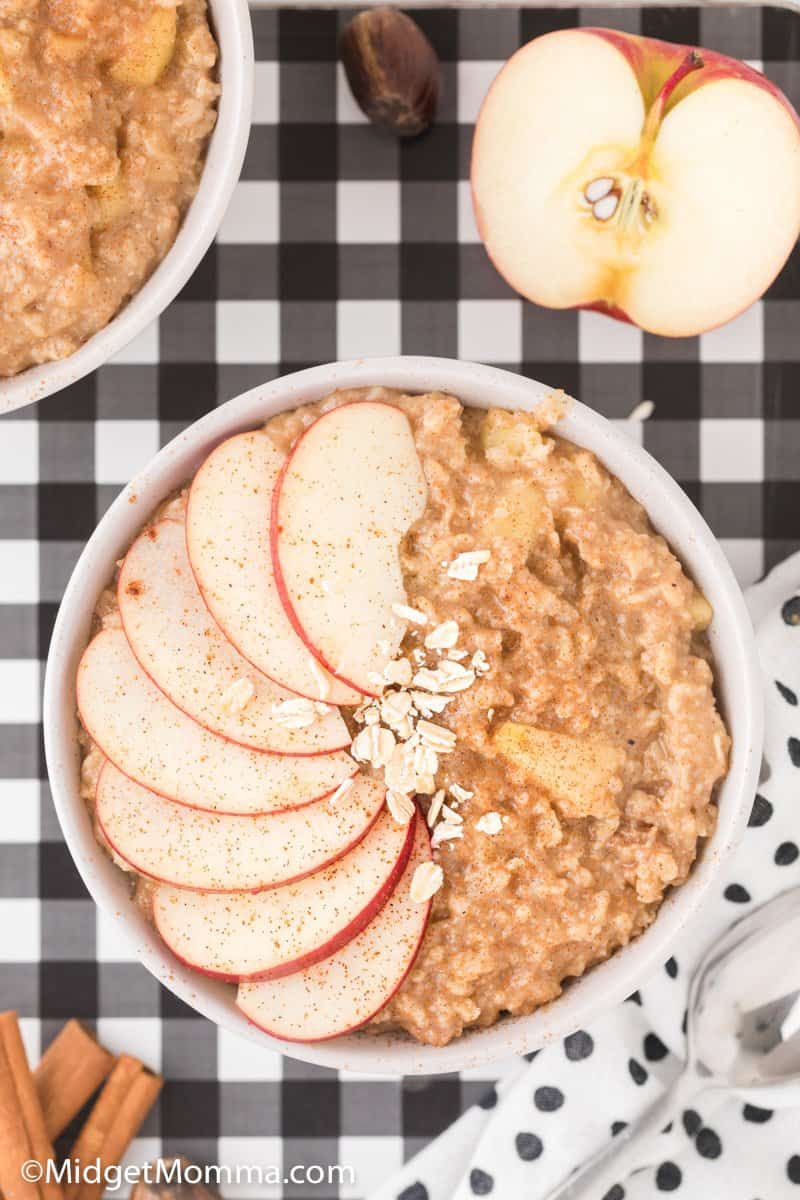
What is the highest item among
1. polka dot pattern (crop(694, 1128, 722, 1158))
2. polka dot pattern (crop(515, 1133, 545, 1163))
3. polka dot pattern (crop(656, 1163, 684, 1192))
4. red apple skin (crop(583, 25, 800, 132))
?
red apple skin (crop(583, 25, 800, 132))

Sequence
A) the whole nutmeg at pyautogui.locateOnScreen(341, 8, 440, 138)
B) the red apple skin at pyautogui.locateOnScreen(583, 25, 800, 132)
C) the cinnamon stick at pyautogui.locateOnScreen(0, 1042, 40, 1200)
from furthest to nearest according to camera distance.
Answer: the cinnamon stick at pyautogui.locateOnScreen(0, 1042, 40, 1200)
the whole nutmeg at pyautogui.locateOnScreen(341, 8, 440, 138)
the red apple skin at pyautogui.locateOnScreen(583, 25, 800, 132)

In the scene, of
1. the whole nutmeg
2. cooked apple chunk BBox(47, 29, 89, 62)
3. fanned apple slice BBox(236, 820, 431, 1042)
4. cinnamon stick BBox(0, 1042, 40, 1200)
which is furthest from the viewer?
cinnamon stick BBox(0, 1042, 40, 1200)

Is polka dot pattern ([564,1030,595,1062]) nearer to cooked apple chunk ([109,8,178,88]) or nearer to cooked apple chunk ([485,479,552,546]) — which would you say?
cooked apple chunk ([485,479,552,546])

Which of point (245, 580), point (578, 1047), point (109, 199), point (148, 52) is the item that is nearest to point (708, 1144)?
point (578, 1047)

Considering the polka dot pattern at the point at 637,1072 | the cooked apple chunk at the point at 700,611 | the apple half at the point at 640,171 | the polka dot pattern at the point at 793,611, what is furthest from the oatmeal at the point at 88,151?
the polka dot pattern at the point at 637,1072

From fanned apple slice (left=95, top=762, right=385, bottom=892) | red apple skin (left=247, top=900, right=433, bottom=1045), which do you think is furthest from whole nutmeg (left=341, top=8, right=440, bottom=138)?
red apple skin (left=247, top=900, right=433, bottom=1045)

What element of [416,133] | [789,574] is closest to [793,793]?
[789,574]

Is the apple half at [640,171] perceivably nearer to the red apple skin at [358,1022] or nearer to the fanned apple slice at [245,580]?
the fanned apple slice at [245,580]
